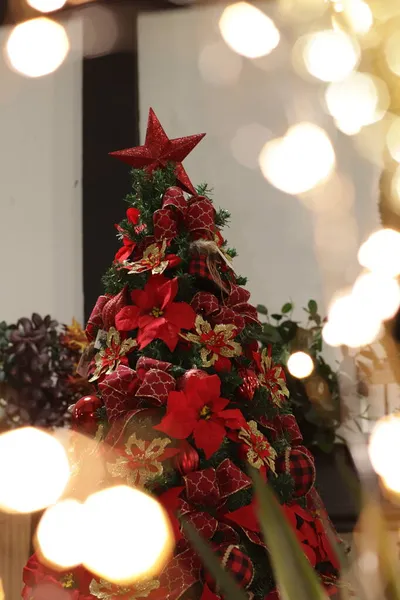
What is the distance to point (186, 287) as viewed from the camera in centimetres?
90

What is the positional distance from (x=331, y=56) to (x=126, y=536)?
1410 mm

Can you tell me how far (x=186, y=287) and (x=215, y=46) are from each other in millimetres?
1185

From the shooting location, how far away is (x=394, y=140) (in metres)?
1.61

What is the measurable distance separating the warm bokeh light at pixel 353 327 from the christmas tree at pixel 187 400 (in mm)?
602

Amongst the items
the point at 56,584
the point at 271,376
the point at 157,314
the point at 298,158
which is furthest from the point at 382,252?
the point at 56,584

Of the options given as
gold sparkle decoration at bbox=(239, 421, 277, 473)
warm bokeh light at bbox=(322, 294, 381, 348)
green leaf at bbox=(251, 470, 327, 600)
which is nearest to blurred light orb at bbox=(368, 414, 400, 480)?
warm bokeh light at bbox=(322, 294, 381, 348)

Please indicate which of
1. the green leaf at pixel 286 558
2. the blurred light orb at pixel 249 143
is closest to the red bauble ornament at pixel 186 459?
the green leaf at pixel 286 558

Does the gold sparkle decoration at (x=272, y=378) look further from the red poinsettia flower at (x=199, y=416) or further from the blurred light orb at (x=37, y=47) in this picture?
the blurred light orb at (x=37, y=47)

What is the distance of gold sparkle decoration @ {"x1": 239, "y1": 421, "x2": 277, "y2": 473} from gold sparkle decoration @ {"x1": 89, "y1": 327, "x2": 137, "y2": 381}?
19cm

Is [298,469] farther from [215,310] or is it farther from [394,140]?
[394,140]

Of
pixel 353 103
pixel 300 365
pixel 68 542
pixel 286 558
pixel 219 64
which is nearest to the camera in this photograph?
pixel 286 558

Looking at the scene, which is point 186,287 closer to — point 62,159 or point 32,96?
point 62,159

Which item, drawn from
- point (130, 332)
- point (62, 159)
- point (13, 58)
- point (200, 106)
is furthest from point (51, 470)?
point (13, 58)

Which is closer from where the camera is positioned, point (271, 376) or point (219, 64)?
point (271, 376)
